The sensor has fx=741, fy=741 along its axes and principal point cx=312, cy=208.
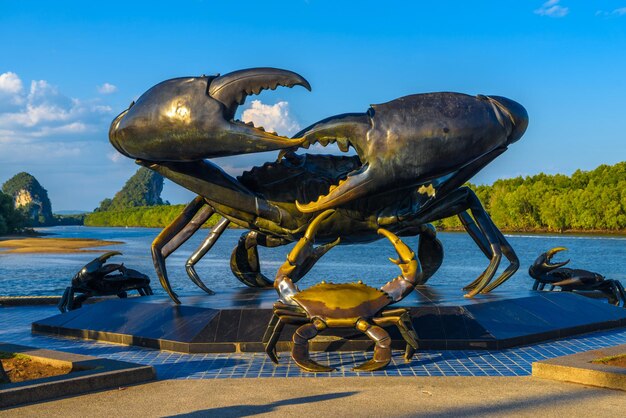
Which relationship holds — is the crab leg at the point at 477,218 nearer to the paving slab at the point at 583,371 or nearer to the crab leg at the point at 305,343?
the paving slab at the point at 583,371

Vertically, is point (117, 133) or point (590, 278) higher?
point (117, 133)

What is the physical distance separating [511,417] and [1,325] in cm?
995

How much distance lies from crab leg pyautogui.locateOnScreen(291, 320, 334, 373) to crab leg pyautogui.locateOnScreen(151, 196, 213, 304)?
11.2ft

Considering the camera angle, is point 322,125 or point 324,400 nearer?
point 324,400

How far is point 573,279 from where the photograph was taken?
45.1ft

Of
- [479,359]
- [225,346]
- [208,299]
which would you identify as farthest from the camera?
[208,299]

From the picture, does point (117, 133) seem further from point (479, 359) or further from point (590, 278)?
point (590, 278)

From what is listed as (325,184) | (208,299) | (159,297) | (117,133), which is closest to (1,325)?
(159,297)

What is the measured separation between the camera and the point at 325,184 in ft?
35.7

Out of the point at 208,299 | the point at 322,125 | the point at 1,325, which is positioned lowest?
the point at 1,325

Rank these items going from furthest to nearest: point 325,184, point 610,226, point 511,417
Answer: point 610,226
point 325,184
point 511,417

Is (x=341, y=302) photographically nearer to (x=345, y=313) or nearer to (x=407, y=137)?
(x=345, y=313)

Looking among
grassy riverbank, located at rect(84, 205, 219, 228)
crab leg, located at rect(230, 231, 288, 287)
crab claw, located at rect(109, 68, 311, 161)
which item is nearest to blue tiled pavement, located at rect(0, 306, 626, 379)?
crab claw, located at rect(109, 68, 311, 161)

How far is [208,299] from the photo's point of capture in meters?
11.8
